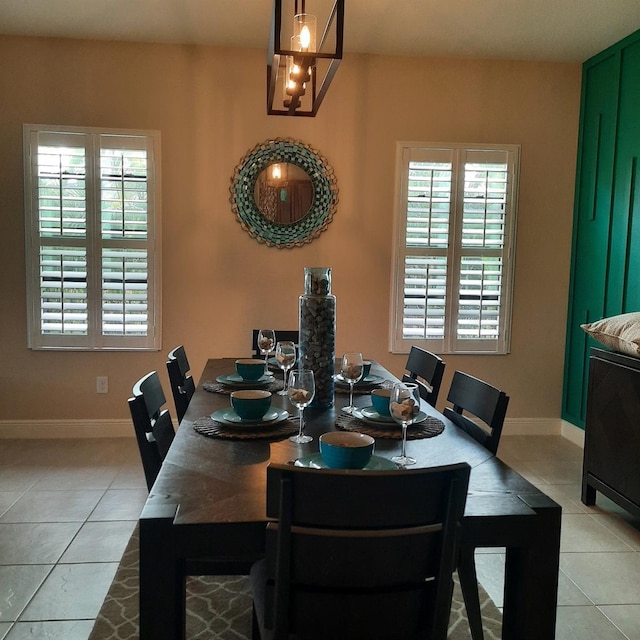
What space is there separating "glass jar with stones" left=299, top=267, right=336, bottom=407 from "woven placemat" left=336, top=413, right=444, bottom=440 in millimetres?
218

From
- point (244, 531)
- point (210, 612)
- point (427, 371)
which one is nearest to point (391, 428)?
point (244, 531)

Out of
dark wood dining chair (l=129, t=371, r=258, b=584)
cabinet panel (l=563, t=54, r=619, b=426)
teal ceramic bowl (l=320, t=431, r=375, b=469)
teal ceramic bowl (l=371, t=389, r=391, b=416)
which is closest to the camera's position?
teal ceramic bowl (l=320, t=431, r=375, b=469)

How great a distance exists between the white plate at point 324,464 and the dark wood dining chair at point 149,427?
1.65 feet

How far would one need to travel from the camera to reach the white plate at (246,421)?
5.44 ft

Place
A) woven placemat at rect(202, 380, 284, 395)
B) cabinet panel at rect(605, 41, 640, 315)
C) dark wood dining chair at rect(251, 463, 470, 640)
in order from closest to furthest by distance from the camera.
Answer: dark wood dining chair at rect(251, 463, 470, 640)
woven placemat at rect(202, 380, 284, 395)
cabinet panel at rect(605, 41, 640, 315)

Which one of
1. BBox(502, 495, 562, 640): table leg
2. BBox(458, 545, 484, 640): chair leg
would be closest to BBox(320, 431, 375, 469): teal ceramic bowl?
BBox(502, 495, 562, 640): table leg

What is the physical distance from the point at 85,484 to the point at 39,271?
1481mm

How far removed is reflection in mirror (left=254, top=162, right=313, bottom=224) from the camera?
3.79 m

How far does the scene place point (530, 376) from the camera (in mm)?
4105

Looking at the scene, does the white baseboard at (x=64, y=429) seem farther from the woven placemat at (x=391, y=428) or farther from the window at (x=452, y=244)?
the woven placemat at (x=391, y=428)

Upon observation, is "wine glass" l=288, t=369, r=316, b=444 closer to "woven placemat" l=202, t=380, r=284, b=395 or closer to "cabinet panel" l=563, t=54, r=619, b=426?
"woven placemat" l=202, t=380, r=284, b=395

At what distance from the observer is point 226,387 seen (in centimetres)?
221

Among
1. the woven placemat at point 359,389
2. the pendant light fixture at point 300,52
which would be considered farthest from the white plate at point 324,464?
the pendant light fixture at point 300,52

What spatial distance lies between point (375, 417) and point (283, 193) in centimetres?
239
